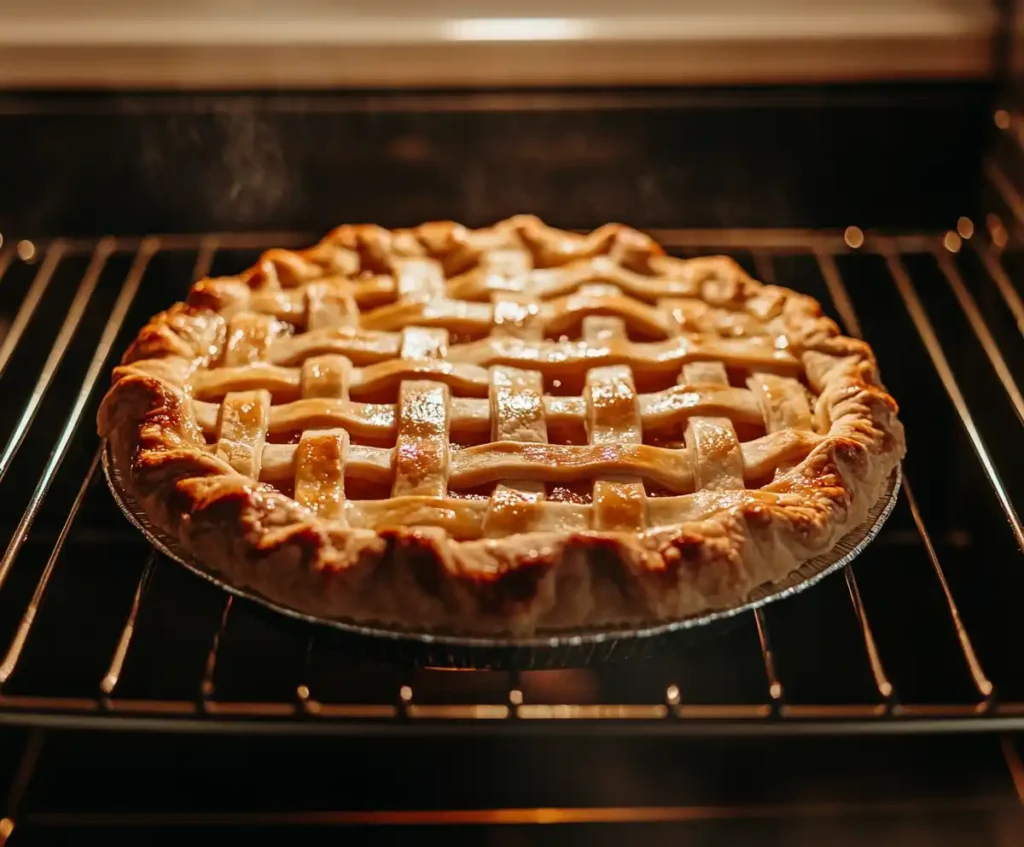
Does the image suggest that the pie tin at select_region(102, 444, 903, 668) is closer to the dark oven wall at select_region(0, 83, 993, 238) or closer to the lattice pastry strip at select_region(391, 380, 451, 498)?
the lattice pastry strip at select_region(391, 380, 451, 498)

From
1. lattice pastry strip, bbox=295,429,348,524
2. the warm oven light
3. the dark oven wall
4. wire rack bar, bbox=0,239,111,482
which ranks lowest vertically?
lattice pastry strip, bbox=295,429,348,524

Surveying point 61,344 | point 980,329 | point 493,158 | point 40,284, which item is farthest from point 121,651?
point 980,329

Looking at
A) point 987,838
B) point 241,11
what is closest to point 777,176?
point 241,11

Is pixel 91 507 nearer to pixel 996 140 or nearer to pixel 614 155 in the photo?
pixel 614 155

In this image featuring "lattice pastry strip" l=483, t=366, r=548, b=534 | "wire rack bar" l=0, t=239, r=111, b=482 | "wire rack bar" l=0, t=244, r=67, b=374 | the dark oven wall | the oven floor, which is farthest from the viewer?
the dark oven wall

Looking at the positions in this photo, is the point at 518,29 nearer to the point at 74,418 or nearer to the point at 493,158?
the point at 493,158

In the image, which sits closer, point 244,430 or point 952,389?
point 244,430

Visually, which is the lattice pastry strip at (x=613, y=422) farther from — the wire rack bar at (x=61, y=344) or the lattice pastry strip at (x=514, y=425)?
the wire rack bar at (x=61, y=344)

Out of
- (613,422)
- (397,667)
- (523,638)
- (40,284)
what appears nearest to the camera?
(523,638)

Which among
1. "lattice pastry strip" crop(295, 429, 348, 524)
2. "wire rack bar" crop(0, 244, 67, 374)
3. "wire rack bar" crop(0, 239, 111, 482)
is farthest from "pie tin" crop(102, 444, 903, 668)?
"wire rack bar" crop(0, 244, 67, 374)
